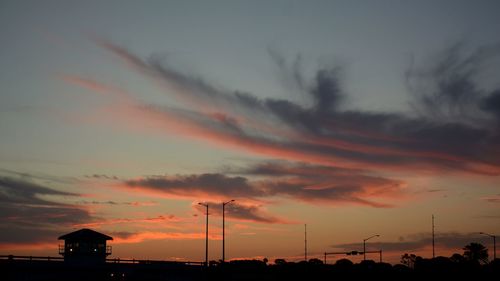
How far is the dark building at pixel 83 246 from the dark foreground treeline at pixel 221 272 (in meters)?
5.85

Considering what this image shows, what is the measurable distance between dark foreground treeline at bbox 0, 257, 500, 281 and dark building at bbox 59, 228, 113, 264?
230 inches

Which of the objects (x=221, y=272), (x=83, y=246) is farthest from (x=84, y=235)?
(x=221, y=272)

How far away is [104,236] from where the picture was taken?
11012 centimetres

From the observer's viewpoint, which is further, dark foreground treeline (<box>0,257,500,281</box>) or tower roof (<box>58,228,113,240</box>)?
tower roof (<box>58,228,113,240</box>)

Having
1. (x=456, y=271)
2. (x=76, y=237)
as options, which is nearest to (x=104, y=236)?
(x=76, y=237)

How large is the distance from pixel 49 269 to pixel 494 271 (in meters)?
79.2

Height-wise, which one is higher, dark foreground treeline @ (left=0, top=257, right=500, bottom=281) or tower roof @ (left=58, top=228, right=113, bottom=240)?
tower roof @ (left=58, top=228, right=113, bottom=240)

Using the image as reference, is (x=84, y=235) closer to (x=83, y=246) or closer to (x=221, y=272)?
(x=83, y=246)

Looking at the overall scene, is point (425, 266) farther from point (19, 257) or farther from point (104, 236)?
point (19, 257)

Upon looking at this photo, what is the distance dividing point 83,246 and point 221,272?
80.1 ft

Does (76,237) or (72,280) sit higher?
(76,237)

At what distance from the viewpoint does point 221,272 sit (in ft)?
337

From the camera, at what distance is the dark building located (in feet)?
353

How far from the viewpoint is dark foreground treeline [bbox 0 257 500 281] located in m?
87.9
